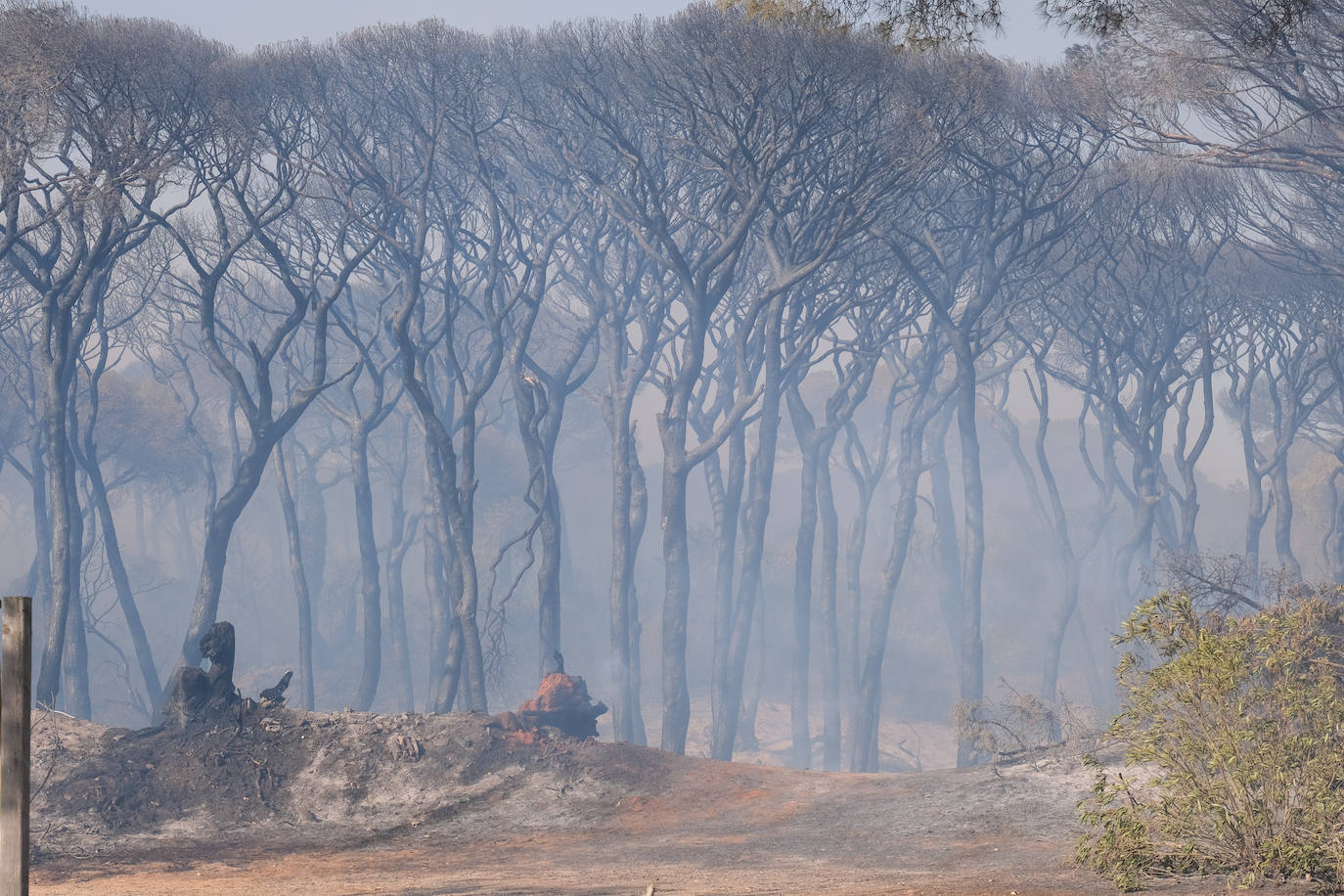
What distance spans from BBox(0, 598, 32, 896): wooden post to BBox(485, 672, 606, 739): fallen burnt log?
13068 millimetres

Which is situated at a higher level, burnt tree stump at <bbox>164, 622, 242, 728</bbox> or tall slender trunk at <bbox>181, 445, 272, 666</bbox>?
tall slender trunk at <bbox>181, 445, 272, 666</bbox>

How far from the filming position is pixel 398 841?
13.9m

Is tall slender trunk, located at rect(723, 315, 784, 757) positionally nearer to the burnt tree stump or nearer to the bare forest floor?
the bare forest floor

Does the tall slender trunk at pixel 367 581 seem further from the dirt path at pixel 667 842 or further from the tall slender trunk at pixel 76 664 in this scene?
the dirt path at pixel 667 842

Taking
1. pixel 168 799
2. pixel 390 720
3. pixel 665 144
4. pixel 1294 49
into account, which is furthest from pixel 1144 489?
pixel 168 799

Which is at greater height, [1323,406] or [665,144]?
[665,144]

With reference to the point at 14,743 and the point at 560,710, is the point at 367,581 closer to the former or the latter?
the point at 560,710

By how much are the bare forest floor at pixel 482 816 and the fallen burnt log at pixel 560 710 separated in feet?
2.82

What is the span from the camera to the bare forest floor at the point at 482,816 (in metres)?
11.0

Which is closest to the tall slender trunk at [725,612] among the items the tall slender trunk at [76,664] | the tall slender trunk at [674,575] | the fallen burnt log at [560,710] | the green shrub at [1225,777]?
the tall slender trunk at [674,575]

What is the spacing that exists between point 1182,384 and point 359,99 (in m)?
23.8

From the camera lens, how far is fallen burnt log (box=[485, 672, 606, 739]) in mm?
18500

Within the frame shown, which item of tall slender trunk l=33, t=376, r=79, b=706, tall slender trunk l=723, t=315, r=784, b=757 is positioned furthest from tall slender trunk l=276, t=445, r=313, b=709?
tall slender trunk l=723, t=315, r=784, b=757

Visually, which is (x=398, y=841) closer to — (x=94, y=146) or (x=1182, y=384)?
(x=94, y=146)
